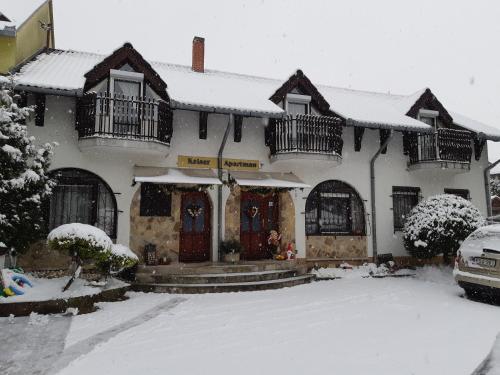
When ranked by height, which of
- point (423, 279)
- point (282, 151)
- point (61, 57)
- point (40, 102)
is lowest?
point (423, 279)

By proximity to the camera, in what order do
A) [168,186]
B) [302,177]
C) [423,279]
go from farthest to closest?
1. [302,177]
2. [423,279]
3. [168,186]

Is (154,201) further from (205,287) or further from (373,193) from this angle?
(373,193)

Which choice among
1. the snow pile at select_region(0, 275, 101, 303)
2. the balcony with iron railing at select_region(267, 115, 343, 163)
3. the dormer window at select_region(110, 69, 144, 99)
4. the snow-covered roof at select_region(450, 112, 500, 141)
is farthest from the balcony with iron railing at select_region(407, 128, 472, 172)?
the snow pile at select_region(0, 275, 101, 303)

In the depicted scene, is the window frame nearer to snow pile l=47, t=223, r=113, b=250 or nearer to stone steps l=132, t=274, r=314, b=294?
stone steps l=132, t=274, r=314, b=294

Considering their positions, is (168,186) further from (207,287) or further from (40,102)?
(40,102)

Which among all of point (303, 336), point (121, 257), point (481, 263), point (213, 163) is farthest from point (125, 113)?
point (481, 263)

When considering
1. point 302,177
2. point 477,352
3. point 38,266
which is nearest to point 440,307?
point 477,352

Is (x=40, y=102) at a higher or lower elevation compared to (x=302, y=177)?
higher

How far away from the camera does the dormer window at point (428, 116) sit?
15.1m

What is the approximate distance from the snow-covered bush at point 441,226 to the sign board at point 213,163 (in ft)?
18.0

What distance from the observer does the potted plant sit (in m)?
11.4

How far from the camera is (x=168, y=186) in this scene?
10891 mm

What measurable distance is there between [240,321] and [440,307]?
166 inches

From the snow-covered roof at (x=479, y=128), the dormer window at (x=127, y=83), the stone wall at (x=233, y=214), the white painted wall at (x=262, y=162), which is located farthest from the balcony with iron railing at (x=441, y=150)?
the dormer window at (x=127, y=83)
